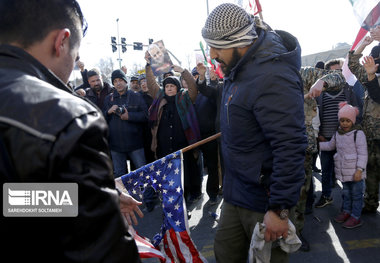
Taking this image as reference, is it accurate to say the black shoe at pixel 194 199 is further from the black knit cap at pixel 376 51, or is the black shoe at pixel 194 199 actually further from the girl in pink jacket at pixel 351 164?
the black knit cap at pixel 376 51

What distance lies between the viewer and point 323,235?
3506 mm

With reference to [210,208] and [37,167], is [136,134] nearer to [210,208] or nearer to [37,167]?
[210,208]

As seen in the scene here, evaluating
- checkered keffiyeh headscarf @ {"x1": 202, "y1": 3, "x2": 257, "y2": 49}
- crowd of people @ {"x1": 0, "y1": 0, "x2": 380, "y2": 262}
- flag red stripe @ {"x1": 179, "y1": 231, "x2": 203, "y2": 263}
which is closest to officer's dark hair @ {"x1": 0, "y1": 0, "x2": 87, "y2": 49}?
crowd of people @ {"x1": 0, "y1": 0, "x2": 380, "y2": 262}

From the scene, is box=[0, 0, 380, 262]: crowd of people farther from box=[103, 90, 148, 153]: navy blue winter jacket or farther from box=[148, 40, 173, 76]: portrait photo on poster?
box=[148, 40, 173, 76]: portrait photo on poster

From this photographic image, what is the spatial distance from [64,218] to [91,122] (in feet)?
0.86

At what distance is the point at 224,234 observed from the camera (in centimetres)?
210

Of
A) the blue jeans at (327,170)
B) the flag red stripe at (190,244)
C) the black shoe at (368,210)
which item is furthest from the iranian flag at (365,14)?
the flag red stripe at (190,244)

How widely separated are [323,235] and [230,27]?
285 cm

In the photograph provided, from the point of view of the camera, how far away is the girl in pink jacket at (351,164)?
3617mm

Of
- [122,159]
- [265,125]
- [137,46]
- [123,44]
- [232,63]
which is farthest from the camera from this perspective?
[137,46]

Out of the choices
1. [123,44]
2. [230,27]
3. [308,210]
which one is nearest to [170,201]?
[230,27]

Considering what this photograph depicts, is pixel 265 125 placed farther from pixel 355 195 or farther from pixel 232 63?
pixel 355 195

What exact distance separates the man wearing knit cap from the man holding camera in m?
2.97

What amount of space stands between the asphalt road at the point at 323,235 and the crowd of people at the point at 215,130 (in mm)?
136
